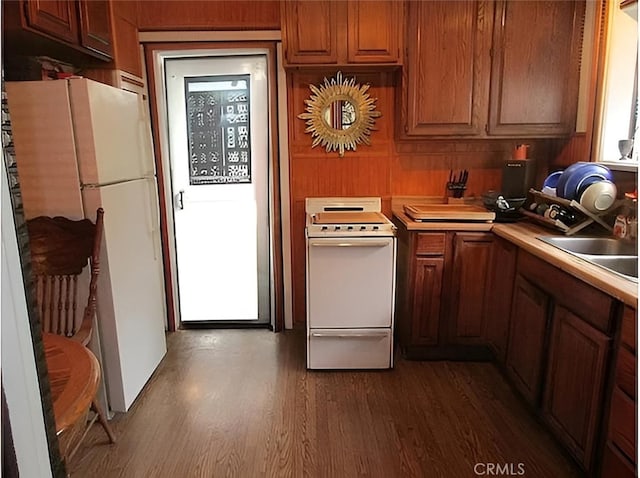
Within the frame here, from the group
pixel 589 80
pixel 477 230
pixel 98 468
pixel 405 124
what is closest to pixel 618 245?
pixel 477 230

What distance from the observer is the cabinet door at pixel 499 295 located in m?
2.47

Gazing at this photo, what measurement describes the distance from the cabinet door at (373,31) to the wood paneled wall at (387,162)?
0.30m

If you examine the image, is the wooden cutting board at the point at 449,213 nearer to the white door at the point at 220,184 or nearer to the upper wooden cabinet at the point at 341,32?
the upper wooden cabinet at the point at 341,32

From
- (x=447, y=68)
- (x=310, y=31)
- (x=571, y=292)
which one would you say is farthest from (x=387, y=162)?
(x=571, y=292)

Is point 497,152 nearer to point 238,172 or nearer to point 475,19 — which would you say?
point 475,19

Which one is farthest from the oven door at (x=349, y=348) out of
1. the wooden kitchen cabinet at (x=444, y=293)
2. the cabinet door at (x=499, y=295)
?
the cabinet door at (x=499, y=295)

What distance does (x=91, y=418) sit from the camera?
84.4 inches

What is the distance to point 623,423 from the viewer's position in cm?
150

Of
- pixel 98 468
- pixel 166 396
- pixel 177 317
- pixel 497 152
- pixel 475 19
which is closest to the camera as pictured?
pixel 98 468

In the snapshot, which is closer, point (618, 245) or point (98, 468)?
point (98, 468)

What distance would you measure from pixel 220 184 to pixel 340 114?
97 centimetres

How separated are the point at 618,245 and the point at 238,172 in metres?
2.30

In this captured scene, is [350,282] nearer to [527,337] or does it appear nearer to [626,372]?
[527,337]

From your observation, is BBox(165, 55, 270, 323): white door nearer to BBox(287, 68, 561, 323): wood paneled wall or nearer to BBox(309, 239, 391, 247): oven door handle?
BBox(287, 68, 561, 323): wood paneled wall
